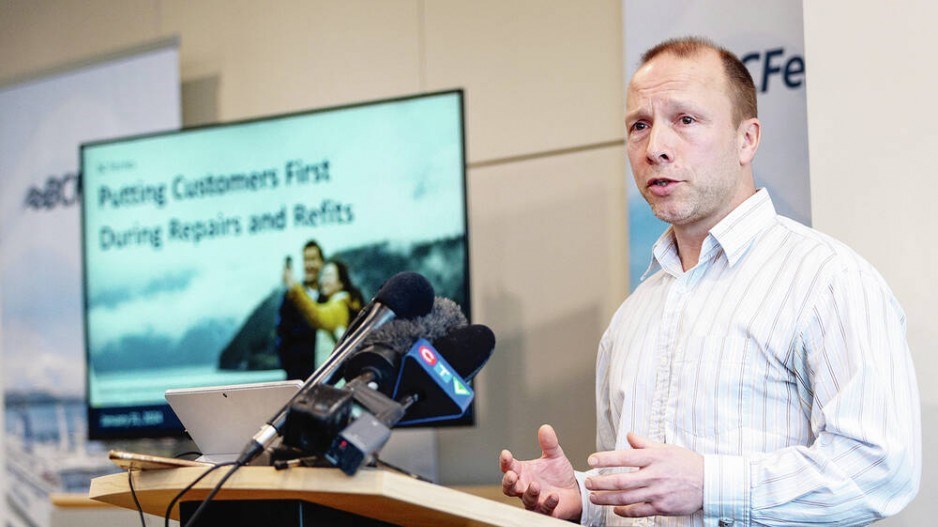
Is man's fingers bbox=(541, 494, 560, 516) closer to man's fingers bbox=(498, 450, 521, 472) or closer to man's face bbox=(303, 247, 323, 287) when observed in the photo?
man's fingers bbox=(498, 450, 521, 472)

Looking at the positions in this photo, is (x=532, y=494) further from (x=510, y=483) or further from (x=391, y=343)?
(x=391, y=343)

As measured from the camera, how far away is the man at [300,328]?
3.65 m

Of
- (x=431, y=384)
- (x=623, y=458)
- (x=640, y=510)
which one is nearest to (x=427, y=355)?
(x=431, y=384)

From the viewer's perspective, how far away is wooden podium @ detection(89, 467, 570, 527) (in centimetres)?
125

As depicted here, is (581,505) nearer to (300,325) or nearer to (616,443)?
(616,443)

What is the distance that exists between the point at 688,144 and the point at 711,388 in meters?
0.49

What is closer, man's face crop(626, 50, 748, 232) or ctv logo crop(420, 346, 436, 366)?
ctv logo crop(420, 346, 436, 366)

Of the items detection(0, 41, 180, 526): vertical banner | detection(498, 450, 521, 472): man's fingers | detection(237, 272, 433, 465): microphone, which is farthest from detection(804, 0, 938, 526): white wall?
detection(0, 41, 180, 526): vertical banner

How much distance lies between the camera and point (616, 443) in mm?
2092

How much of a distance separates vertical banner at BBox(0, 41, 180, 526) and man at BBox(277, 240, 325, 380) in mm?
1264

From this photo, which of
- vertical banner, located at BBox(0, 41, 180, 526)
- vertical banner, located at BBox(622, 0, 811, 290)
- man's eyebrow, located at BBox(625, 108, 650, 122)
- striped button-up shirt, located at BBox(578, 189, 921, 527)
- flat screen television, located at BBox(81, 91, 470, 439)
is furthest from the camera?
vertical banner, located at BBox(0, 41, 180, 526)

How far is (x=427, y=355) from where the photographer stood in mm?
1364

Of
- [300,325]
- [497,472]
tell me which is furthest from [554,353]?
[300,325]

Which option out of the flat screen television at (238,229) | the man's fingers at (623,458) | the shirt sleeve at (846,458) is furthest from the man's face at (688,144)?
the flat screen television at (238,229)
